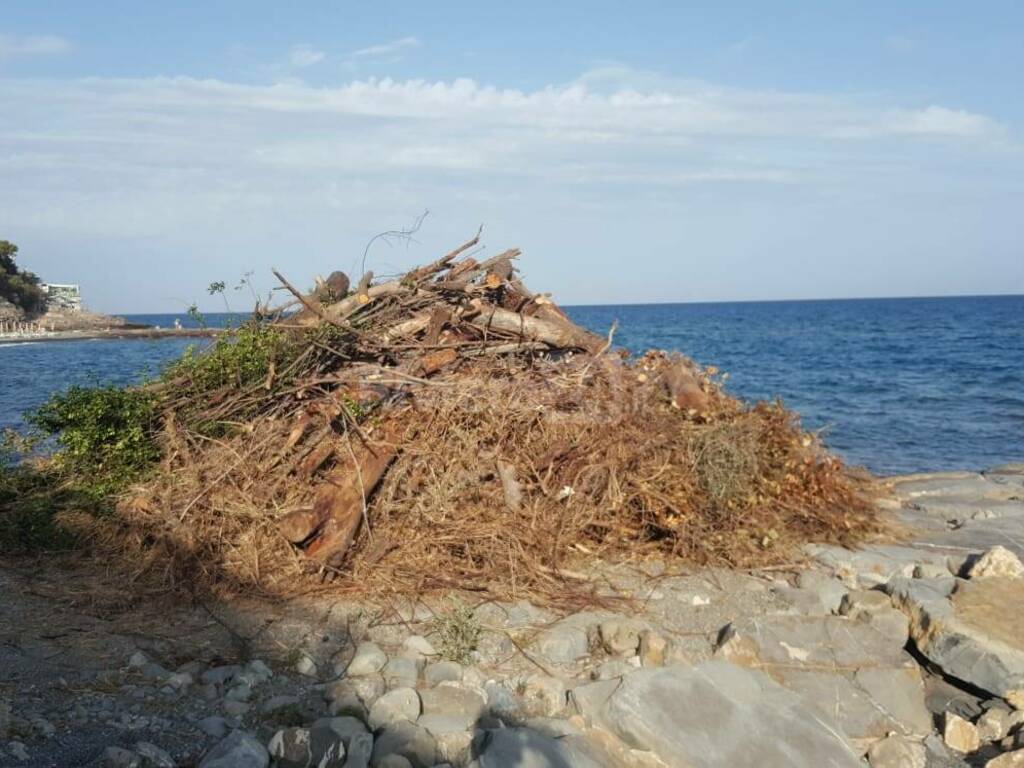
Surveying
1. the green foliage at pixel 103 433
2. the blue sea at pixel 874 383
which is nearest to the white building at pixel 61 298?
the blue sea at pixel 874 383

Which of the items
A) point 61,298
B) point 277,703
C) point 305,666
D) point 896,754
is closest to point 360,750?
point 277,703

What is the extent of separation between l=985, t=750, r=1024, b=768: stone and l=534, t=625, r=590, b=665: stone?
2285mm

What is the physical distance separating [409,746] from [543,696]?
95 centimetres

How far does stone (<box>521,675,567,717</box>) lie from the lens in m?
4.99

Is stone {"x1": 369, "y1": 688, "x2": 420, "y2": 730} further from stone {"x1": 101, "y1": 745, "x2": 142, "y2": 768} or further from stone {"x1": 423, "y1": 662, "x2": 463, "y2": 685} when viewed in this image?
stone {"x1": 101, "y1": 745, "x2": 142, "y2": 768}

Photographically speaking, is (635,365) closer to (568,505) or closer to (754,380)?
(568,505)

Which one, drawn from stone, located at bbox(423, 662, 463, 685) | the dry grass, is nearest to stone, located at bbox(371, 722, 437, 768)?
stone, located at bbox(423, 662, 463, 685)

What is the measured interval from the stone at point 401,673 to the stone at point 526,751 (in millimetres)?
789

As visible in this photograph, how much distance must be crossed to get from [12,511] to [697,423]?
18.8ft

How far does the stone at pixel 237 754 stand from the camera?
4.09m

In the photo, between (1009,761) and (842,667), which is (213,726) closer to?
(842,667)

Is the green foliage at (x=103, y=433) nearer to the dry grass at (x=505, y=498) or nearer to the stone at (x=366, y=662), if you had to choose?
the dry grass at (x=505, y=498)

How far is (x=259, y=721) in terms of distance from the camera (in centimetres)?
463

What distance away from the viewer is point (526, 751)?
169 inches
